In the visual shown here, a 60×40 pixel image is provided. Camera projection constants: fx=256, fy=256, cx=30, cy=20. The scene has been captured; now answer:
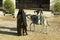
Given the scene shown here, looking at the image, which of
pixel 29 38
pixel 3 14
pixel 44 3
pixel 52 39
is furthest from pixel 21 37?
pixel 44 3

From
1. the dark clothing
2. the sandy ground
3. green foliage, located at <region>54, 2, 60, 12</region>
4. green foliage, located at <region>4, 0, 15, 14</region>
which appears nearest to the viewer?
the sandy ground

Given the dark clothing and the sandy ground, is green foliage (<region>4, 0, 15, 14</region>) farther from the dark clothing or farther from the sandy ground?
the dark clothing

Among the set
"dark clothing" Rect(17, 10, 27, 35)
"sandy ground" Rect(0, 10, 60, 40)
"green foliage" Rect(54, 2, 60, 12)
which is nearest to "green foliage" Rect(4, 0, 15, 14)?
"green foliage" Rect(54, 2, 60, 12)

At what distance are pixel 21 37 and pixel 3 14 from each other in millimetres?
8929

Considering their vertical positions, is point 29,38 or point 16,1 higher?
point 16,1

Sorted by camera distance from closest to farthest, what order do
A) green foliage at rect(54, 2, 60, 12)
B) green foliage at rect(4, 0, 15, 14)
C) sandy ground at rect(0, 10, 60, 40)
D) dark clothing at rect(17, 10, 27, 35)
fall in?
sandy ground at rect(0, 10, 60, 40), dark clothing at rect(17, 10, 27, 35), green foliage at rect(54, 2, 60, 12), green foliage at rect(4, 0, 15, 14)

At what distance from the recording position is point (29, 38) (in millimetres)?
12430

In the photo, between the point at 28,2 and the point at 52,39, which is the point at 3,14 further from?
the point at 52,39

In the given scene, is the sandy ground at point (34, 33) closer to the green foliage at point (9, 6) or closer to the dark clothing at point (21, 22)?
the dark clothing at point (21, 22)

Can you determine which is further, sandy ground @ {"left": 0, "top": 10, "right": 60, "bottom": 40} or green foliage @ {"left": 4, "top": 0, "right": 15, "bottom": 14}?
green foliage @ {"left": 4, "top": 0, "right": 15, "bottom": 14}

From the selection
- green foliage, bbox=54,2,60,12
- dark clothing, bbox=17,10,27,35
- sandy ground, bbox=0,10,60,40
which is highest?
green foliage, bbox=54,2,60,12

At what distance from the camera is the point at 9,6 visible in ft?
71.6

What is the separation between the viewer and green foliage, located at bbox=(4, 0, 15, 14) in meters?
21.5

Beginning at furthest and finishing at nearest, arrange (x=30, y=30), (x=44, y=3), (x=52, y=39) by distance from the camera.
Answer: (x=44, y=3) < (x=30, y=30) < (x=52, y=39)
